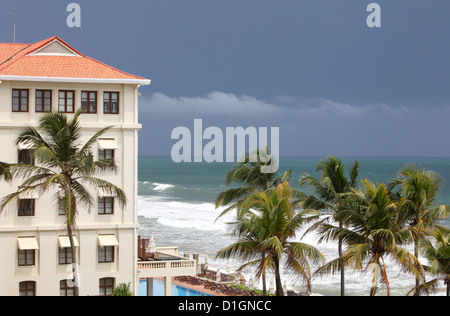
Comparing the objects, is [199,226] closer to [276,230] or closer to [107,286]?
[107,286]

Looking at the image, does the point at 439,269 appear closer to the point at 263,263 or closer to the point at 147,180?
the point at 263,263

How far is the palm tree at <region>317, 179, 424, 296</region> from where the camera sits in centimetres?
2305

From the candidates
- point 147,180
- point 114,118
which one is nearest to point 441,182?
point 114,118

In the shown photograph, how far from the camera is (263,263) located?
25.8 metres

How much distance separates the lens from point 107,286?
33.7m

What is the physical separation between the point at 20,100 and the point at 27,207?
475cm

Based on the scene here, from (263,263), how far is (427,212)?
629cm

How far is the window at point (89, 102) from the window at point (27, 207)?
15.6ft

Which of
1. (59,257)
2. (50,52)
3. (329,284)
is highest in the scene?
(50,52)

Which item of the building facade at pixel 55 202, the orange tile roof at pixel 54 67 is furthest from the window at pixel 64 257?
the orange tile roof at pixel 54 67

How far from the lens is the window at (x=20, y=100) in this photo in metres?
32.8

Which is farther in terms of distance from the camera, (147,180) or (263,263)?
(147,180)
